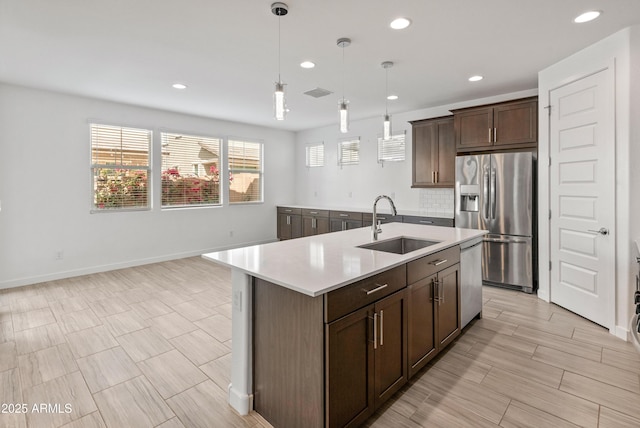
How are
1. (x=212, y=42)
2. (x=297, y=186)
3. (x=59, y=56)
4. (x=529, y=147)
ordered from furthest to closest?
(x=297, y=186) < (x=529, y=147) < (x=59, y=56) < (x=212, y=42)

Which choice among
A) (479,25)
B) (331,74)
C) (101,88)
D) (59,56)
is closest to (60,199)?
(101,88)

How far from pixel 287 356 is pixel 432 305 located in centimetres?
120

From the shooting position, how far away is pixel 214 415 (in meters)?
1.95

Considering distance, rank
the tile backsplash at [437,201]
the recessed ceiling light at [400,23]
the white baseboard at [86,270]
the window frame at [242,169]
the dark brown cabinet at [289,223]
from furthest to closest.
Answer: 1. the dark brown cabinet at [289,223]
2. the window frame at [242,169]
3. the tile backsplash at [437,201]
4. the white baseboard at [86,270]
5. the recessed ceiling light at [400,23]

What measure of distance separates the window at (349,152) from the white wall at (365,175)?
0.09m

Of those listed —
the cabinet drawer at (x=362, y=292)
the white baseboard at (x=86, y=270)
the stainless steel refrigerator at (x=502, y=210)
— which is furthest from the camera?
the white baseboard at (x=86, y=270)

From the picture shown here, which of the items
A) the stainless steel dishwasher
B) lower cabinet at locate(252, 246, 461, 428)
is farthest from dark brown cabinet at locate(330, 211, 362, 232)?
lower cabinet at locate(252, 246, 461, 428)

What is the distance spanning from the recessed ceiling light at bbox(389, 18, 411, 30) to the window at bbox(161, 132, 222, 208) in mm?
4477

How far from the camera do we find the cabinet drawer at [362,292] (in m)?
1.57

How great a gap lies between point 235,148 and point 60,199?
3.08 metres

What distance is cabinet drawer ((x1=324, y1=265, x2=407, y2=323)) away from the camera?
157 centimetres

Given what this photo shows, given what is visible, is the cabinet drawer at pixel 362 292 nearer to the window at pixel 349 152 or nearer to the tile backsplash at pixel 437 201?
the tile backsplash at pixel 437 201

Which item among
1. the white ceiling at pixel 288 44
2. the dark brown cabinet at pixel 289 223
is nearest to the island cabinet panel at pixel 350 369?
the white ceiling at pixel 288 44

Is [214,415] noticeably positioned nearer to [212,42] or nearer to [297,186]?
[212,42]
